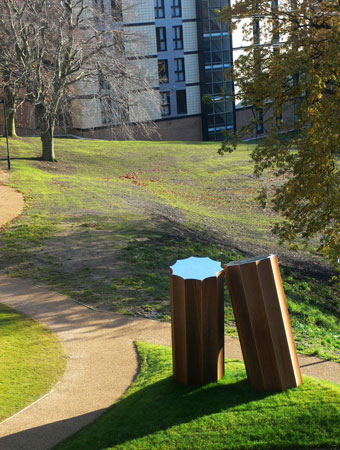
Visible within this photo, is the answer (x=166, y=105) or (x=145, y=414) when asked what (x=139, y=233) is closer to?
(x=145, y=414)

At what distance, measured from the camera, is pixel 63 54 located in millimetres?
27453

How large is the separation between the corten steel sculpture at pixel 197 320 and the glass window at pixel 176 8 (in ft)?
143

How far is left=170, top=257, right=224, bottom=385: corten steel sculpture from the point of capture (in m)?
6.84

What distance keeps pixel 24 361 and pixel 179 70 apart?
139 ft

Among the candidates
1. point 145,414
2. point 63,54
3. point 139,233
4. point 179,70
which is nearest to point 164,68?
point 179,70

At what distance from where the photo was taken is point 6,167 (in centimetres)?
2908

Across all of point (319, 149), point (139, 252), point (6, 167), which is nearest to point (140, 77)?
point (6, 167)

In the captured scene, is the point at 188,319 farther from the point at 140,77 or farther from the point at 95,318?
the point at 140,77

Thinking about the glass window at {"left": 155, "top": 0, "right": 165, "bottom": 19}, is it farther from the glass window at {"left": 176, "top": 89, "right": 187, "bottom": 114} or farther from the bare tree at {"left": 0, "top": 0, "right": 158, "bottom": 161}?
the bare tree at {"left": 0, "top": 0, "right": 158, "bottom": 161}

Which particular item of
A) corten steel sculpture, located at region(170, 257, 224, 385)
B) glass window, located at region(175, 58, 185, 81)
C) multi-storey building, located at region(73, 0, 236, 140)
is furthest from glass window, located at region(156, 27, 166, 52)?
corten steel sculpture, located at region(170, 257, 224, 385)

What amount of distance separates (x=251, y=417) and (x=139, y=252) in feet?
29.9

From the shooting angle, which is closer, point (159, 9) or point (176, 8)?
point (159, 9)

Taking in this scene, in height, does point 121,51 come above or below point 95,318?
above

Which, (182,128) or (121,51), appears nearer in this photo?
(121,51)
